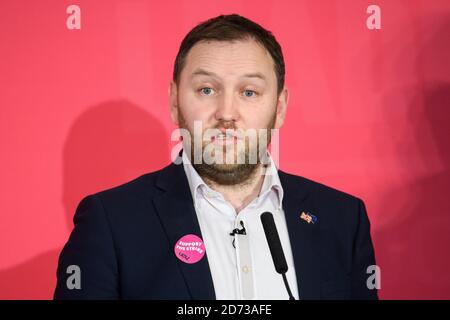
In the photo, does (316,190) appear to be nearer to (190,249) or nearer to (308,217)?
(308,217)

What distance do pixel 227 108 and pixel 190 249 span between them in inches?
16.9

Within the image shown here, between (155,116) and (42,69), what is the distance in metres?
0.48

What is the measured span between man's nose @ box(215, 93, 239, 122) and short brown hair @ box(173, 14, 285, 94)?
0.72 ft

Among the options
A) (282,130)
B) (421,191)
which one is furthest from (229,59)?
(421,191)

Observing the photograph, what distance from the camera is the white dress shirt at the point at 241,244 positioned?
1734mm

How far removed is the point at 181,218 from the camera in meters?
1.79

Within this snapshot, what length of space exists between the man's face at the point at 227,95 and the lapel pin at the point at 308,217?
216mm

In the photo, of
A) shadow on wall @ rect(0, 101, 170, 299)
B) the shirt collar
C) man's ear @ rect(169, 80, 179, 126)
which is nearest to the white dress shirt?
the shirt collar

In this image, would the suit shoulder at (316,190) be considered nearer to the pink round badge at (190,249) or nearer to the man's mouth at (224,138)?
the man's mouth at (224,138)

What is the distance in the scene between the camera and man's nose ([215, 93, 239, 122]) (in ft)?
5.89

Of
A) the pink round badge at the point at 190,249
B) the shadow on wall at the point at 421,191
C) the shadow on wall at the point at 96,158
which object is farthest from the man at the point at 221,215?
the shadow on wall at the point at 421,191

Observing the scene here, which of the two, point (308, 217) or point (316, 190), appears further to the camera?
point (316, 190)

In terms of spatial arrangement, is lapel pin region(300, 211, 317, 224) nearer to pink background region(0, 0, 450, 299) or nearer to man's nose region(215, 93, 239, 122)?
man's nose region(215, 93, 239, 122)
